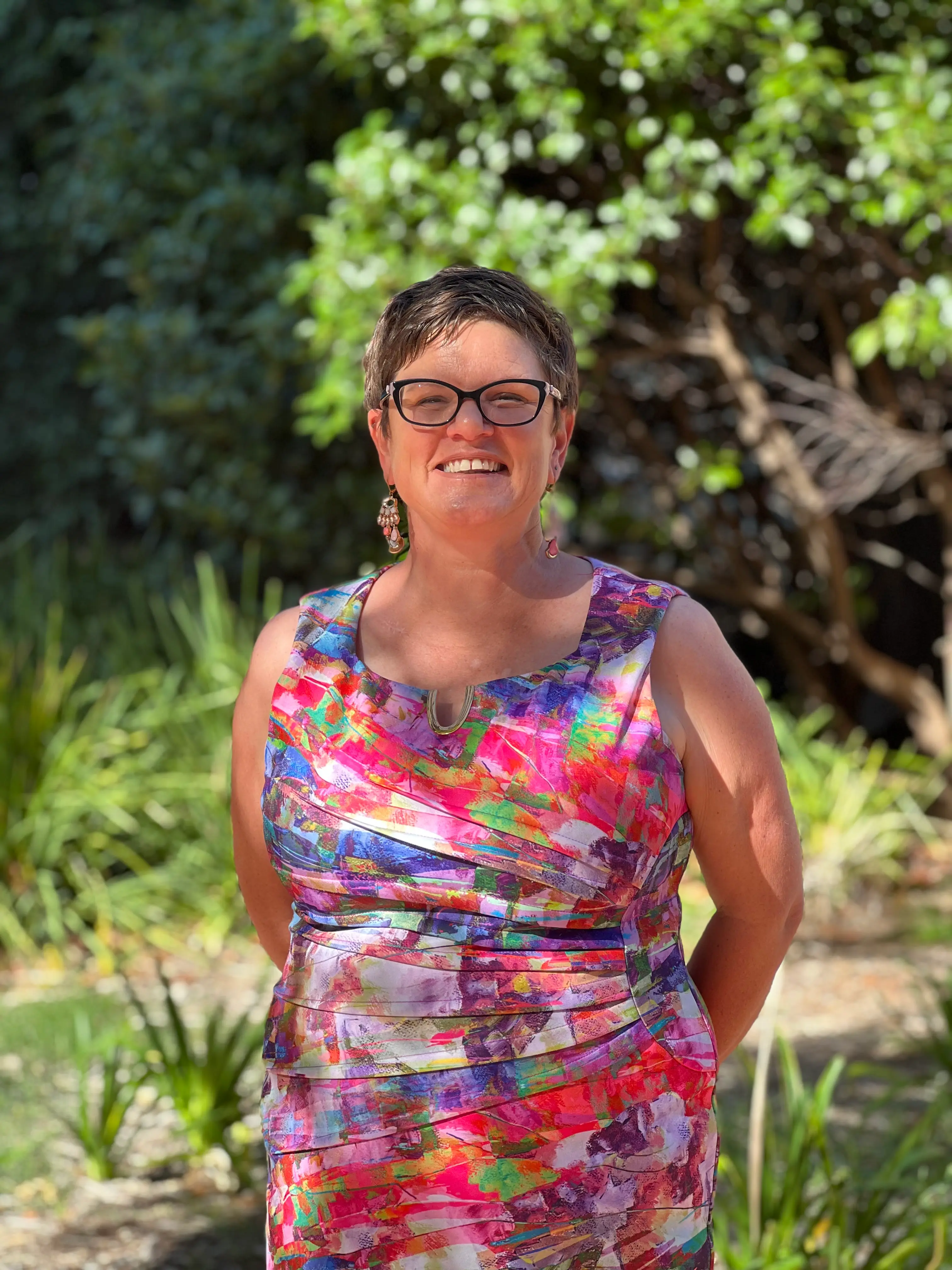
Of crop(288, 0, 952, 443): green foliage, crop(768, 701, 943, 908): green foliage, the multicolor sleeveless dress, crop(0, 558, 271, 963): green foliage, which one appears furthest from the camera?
crop(768, 701, 943, 908): green foliage

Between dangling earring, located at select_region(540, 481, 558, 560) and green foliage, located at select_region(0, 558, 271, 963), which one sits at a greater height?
dangling earring, located at select_region(540, 481, 558, 560)

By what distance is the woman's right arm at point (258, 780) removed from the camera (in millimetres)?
1957

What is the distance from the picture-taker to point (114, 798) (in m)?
5.97

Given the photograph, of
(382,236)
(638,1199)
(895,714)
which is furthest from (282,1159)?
(895,714)

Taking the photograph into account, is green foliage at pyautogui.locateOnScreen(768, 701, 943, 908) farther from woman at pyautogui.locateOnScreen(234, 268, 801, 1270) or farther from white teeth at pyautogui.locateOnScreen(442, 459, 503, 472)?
white teeth at pyautogui.locateOnScreen(442, 459, 503, 472)

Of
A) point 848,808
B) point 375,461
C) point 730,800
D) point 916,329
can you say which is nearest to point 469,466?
point 730,800

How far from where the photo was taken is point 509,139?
619 cm

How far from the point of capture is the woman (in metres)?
1.68

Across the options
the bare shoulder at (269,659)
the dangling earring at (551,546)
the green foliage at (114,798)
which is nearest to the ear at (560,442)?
the dangling earring at (551,546)

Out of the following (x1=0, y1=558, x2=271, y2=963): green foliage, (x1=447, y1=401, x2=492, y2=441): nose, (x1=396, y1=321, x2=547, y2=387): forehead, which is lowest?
(x1=0, y1=558, x2=271, y2=963): green foliage

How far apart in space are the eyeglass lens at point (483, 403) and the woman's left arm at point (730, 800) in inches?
11.9

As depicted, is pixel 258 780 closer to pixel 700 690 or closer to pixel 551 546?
pixel 551 546

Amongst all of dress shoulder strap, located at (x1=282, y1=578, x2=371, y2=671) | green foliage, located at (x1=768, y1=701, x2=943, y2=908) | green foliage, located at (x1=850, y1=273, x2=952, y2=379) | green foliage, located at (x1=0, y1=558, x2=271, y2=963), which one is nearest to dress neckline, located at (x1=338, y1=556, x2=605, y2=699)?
dress shoulder strap, located at (x1=282, y1=578, x2=371, y2=671)

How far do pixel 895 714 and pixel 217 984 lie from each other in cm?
467
